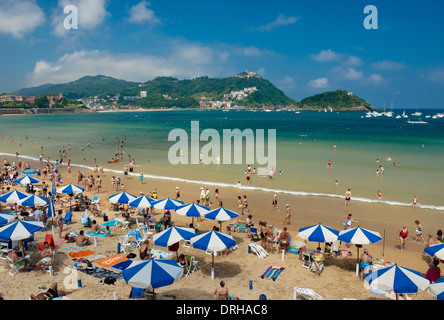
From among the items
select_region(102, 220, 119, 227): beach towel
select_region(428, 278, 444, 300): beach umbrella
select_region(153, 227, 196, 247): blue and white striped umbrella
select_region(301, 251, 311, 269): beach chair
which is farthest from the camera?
select_region(102, 220, 119, 227): beach towel

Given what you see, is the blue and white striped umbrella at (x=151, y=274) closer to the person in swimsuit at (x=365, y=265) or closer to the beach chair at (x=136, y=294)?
the beach chair at (x=136, y=294)

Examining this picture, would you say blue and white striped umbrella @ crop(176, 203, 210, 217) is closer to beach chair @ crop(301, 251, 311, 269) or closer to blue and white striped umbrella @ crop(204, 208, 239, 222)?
blue and white striped umbrella @ crop(204, 208, 239, 222)

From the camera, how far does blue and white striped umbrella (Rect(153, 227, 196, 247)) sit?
33.2 feet

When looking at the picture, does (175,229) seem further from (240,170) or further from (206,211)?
(240,170)

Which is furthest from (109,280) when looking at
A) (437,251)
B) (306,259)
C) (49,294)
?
(437,251)

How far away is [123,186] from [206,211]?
1305 centimetres

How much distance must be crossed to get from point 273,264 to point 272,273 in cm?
85

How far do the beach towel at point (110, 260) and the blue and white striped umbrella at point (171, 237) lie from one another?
1.82 m

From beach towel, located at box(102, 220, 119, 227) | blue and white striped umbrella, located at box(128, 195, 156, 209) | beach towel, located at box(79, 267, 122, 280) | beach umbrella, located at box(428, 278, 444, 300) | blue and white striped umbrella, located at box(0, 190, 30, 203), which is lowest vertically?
beach towel, located at box(79, 267, 122, 280)

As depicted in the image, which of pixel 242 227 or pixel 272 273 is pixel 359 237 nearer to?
pixel 272 273

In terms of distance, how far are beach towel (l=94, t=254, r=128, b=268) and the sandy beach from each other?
55cm

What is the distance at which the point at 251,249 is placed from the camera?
40.1 feet

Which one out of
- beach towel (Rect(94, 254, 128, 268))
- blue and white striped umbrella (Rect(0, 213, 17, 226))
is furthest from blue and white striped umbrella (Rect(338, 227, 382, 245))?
blue and white striped umbrella (Rect(0, 213, 17, 226))
